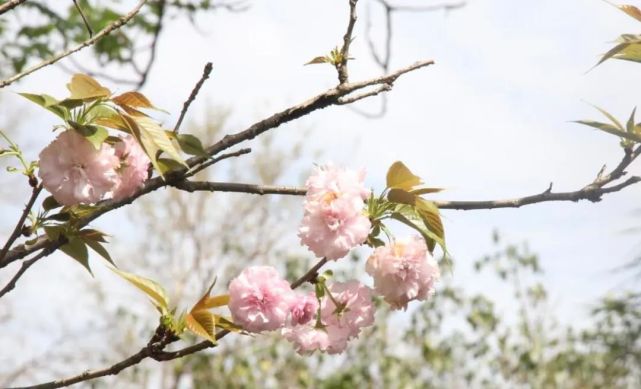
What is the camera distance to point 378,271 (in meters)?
1.10

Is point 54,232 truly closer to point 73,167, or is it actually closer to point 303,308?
point 73,167

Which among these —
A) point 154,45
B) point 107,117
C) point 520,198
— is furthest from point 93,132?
point 154,45

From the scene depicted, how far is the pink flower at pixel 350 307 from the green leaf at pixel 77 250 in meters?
0.31

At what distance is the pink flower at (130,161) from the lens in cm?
101

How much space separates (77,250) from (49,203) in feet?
0.21

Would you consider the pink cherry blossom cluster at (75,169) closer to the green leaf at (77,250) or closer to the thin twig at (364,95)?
the green leaf at (77,250)

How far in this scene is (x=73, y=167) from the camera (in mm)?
967

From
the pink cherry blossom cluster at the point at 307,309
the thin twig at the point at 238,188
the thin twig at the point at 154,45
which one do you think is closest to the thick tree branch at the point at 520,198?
the thin twig at the point at 238,188

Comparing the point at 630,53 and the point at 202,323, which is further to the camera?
the point at 630,53

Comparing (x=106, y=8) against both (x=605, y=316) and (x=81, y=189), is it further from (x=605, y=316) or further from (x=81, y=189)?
(x=605, y=316)

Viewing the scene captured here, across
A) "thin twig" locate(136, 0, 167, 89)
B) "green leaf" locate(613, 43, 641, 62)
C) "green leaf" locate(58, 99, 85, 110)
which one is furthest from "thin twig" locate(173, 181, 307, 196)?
"thin twig" locate(136, 0, 167, 89)

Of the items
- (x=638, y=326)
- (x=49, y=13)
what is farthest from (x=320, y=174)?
(x=638, y=326)

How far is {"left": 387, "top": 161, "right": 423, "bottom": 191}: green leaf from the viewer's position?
102 cm

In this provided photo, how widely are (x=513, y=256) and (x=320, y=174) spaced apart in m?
4.89
